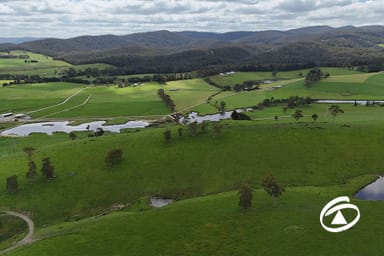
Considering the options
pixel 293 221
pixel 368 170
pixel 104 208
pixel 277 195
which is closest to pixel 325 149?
pixel 368 170

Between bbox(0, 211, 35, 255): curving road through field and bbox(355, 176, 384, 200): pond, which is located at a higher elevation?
bbox(355, 176, 384, 200): pond

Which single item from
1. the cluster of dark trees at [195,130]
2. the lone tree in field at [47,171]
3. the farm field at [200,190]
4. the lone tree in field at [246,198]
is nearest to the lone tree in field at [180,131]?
the cluster of dark trees at [195,130]

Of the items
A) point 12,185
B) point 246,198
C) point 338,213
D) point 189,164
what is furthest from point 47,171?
point 338,213

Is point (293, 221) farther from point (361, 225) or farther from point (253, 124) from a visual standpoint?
point (253, 124)

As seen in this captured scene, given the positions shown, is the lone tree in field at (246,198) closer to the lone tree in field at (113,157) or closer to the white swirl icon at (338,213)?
the white swirl icon at (338,213)

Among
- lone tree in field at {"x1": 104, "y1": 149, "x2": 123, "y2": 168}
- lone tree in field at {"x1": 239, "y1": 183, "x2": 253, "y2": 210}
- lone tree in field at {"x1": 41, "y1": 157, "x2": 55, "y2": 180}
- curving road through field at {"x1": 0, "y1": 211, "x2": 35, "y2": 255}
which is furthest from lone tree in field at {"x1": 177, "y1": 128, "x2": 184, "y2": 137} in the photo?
curving road through field at {"x1": 0, "y1": 211, "x2": 35, "y2": 255}

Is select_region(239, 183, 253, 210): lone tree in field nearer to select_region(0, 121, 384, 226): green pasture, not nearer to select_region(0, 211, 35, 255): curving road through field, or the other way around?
select_region(0, 121, 384, 226): green pasture
